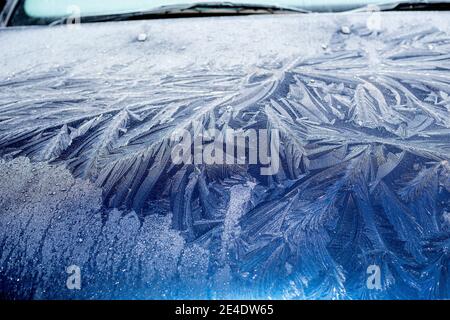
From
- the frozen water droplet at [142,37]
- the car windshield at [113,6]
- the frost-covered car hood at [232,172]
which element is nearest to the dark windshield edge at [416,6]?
the car windshield at [113,6]

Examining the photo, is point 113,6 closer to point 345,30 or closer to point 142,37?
point 142,37

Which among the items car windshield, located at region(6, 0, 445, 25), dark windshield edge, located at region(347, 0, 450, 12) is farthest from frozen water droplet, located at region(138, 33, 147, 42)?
dark windshield edge, located at region(347, 0, 450, 12)

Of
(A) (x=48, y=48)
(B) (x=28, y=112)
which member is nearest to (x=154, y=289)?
(B) (x=28, y=112)

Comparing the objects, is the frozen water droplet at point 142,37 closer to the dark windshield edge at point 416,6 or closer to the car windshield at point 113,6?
the car windshield at point 113,6

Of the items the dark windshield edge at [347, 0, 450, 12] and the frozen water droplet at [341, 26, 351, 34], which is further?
the dark windshield edge at [347, 0, 450, 12]

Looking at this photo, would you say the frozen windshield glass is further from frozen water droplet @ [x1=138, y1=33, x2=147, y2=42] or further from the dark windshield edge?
frozen water droplet @ [x1=138, y1=33, x2=147, y2=42]
